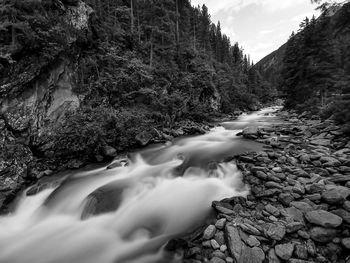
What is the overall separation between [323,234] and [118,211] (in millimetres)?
5827

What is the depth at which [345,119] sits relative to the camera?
33.8 feet

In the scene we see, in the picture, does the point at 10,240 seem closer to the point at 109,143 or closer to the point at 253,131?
the point at 109,143

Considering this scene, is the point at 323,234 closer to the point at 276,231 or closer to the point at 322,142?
the point at 276,231

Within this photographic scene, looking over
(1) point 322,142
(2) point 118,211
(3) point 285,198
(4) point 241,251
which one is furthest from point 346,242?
(1) point 322,142

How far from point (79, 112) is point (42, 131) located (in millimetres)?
2195

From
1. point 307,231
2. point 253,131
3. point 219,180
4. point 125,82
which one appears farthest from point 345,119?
point 125,82

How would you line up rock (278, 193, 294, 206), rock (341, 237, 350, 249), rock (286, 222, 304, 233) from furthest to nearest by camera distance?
rock (278, 193, 294, 206), rock (286, 222, 304, 233), rock (341, 237, 350, 249)

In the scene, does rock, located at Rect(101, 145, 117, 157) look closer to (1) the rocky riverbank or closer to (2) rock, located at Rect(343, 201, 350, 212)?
(1) the rocky riverbank

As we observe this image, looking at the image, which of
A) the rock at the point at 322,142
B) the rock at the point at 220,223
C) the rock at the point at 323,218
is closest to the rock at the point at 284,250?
the rock at the point at 323,218

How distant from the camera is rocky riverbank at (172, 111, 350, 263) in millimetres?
4363

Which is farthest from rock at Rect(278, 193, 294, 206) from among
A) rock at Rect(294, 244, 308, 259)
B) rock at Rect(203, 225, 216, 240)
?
rock at Rect(203, 225, 216, 240)

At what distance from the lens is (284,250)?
14.3 feet

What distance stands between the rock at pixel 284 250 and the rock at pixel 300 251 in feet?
0.25

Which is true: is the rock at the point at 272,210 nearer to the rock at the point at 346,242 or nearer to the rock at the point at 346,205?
the rock at the point at 346,242
